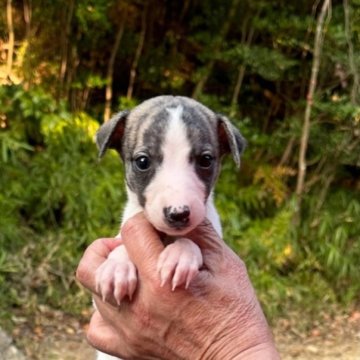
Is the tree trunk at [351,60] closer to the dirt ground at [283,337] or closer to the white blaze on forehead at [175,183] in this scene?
the dirt ground at [283,337]

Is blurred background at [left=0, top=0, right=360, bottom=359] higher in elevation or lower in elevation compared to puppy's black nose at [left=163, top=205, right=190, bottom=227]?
lower

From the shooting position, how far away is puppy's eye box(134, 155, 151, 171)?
9.77ft

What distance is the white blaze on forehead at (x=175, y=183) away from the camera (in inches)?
108

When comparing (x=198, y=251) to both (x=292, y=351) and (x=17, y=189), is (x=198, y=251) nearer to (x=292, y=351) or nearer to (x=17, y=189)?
(x=292, y=351)

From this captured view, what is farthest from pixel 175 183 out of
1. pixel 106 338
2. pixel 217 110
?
pixel 217 110

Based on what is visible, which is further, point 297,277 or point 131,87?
point 131,87

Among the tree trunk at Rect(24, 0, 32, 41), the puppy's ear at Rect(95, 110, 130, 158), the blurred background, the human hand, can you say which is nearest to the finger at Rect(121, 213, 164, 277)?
the human hand

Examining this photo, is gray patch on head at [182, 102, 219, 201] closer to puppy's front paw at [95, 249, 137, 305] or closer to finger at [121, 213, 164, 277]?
finger at [121, 213, 164, 277]

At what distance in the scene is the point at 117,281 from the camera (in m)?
2.78

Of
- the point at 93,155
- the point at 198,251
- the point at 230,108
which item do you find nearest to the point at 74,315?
the point at 93,155

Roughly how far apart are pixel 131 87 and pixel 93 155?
1.93 meters

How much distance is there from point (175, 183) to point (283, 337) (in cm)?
434

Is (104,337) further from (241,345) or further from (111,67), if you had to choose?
(111,67)

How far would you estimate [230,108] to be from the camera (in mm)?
8516
